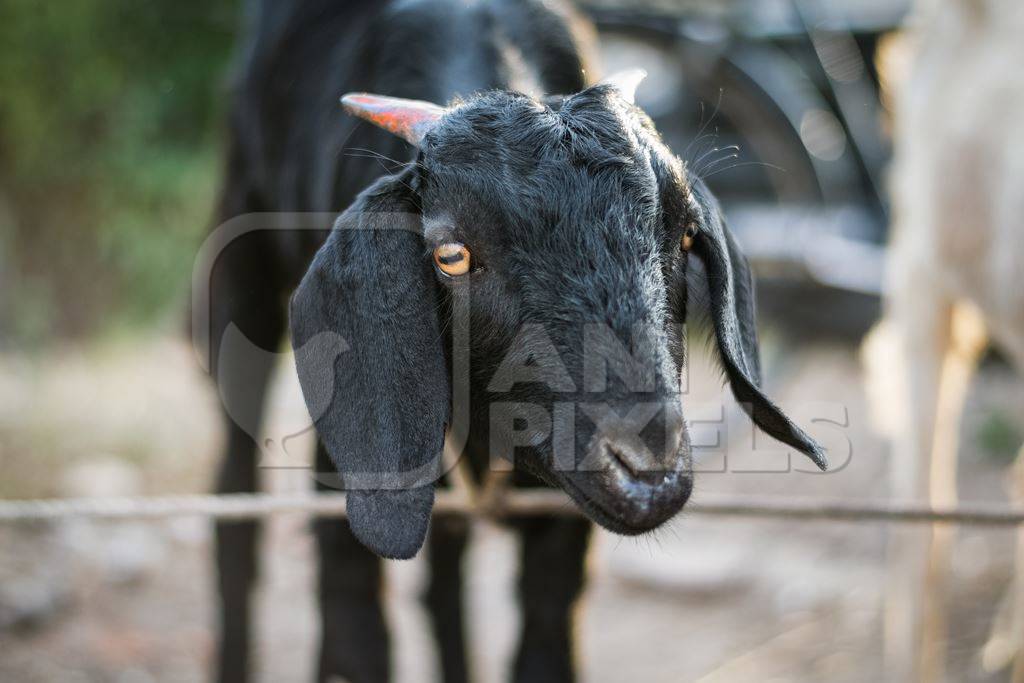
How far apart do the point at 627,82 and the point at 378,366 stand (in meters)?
0.66

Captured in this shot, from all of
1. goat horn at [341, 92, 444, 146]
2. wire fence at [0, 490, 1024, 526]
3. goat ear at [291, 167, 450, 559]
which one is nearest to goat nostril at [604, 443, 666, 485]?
goat ear at [291, 167, 450, 559]

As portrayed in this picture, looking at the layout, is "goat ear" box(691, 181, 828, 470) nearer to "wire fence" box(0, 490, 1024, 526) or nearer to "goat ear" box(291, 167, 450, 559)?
"goat ear" box(291, 167, 450, 559)

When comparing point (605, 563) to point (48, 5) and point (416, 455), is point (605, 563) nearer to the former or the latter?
point (416, 455)

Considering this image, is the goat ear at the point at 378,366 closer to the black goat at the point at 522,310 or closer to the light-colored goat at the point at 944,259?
the black goat at the point at 522,310

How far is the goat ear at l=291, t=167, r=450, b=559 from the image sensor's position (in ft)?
4.99

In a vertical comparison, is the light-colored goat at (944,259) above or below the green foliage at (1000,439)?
above

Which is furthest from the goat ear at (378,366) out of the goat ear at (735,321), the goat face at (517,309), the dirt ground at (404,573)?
the dirt ground at (404,573)

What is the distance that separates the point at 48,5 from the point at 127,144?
740 millimetres

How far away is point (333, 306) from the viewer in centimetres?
158

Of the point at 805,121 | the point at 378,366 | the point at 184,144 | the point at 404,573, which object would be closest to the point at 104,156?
the point at 184,144

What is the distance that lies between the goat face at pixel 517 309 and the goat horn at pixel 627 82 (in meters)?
0.06

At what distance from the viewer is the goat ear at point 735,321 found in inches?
64.6

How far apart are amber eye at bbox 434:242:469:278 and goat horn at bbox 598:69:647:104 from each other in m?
0.40

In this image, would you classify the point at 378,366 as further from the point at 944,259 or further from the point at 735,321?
the point at 944,259
